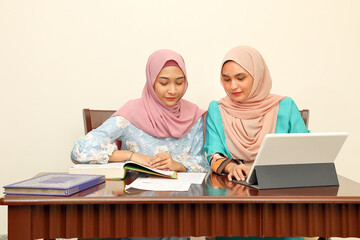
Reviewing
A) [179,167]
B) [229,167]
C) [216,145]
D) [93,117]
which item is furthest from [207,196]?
[93,117]

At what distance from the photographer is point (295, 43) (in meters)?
2.36

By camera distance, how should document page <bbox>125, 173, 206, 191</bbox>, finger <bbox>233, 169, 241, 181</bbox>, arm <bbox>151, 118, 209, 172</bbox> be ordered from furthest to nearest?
arm <bbox>151, 118, 209, 172</bbox>
finger <bbox>233, 169, 241, 181</bbox>
document page <bbox>125, 173, 206, 191</bbox>

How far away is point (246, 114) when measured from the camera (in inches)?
69.7

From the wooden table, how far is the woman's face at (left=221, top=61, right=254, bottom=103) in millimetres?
845

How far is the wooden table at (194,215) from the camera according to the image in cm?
95

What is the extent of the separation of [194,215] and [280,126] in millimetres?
948

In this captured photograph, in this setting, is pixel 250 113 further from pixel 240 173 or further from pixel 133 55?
pixel 133 55

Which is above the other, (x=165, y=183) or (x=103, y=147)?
(x=103, y=147)

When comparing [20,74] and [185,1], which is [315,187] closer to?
[185,1]

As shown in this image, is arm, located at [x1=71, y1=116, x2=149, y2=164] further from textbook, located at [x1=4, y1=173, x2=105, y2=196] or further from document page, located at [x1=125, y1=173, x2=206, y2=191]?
textbook, located at [x1=4, y1=173, x2=105, y2=196]

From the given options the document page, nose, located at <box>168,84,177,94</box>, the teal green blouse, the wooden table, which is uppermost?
nose, located at <box>168,84,177,94</box>

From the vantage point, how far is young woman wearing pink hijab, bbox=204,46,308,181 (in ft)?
5.63

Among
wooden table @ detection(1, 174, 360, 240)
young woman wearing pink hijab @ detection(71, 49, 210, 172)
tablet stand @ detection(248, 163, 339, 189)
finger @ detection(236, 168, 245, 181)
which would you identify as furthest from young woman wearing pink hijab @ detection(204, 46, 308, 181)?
wooden table @ detection(1, 174, 360, 240)

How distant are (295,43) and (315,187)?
1.49 metres
